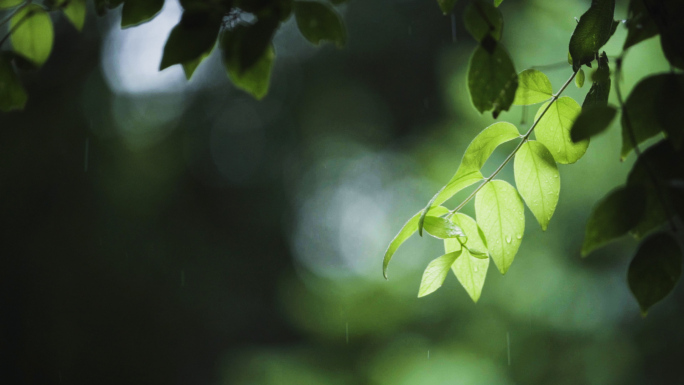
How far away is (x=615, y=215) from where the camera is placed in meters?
0.33

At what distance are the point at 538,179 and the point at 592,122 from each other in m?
0.17

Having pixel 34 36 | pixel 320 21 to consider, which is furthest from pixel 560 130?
pixel 34 36

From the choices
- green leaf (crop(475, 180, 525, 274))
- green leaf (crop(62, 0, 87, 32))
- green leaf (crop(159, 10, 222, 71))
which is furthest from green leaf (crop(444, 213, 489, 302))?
green leaf (crop(62, 0, 87, 32))

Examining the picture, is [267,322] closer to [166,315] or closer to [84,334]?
[166,315]

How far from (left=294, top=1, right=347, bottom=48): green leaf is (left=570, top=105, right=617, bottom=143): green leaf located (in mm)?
193

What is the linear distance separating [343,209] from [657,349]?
4.12 m

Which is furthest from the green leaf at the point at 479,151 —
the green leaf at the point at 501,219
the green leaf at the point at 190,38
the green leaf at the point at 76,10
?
the green leaf at the point at 76,10

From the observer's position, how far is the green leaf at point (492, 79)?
396 mm

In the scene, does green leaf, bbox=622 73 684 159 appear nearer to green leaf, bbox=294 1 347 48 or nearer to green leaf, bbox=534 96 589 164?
green leaf, bbox=534 96 589 164

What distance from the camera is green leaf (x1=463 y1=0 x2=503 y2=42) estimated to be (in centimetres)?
39

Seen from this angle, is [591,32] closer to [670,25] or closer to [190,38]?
[670,25]

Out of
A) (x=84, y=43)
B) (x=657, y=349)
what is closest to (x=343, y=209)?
(x=657, y=349)

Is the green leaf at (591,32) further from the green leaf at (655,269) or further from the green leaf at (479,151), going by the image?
the green leaf at (655,269)

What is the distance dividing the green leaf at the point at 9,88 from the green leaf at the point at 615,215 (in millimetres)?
513
